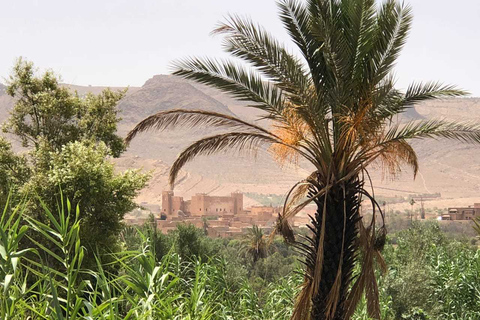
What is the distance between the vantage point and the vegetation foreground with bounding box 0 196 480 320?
357 cm

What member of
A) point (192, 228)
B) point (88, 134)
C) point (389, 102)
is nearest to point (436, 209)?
point (192, 228)

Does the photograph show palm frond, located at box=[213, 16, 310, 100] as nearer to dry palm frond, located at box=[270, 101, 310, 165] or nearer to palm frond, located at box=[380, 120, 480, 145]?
dry palm frond, located at box=[270, 101, 310, 165]

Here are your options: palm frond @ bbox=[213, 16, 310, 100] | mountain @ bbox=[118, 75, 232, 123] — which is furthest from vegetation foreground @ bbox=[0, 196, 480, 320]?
mountain @ bbox=[118, 75, 232, 123]

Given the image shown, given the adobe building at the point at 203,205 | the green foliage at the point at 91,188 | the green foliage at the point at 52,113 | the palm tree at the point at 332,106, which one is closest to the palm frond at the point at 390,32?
the palm tree at the point at 332,106

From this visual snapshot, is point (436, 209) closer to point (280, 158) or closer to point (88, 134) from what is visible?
point (88, 134)

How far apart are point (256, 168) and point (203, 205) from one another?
1688cm

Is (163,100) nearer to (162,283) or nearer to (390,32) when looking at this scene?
(390,32)

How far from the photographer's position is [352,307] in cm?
806

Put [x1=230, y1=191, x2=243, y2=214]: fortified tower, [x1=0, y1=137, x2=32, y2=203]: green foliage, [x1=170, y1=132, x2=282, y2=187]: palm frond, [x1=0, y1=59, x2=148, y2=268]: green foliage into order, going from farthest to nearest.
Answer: [x1=230, y1=191, x2=243, y2=214]: fortified tower < [x1=0, y1=137, x2=32, y2=203]: green foliage < [x1=0, y1=59, x2=148, y2=268]: green foliage < [x1=170, y1=132, x2=282, y2=187]: palm frond

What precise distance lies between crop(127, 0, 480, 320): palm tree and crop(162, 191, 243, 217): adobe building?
8680 centimetres

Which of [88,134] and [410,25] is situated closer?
[410,25]

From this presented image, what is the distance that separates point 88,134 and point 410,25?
40.9 ft

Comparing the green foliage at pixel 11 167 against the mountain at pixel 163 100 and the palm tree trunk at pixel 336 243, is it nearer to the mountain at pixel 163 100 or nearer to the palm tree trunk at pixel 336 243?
the palm tree trunk at pixel 336 243

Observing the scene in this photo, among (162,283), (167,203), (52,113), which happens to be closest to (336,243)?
(162,283)
